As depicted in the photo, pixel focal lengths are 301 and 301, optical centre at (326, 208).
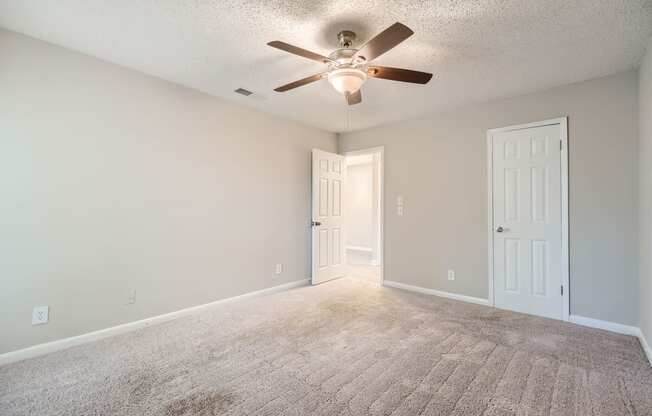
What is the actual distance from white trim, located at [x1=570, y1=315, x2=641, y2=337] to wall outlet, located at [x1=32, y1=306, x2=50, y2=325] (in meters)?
4.88

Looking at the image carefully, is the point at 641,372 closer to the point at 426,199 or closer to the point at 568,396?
the point at 568,396

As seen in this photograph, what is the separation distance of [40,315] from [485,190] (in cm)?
459

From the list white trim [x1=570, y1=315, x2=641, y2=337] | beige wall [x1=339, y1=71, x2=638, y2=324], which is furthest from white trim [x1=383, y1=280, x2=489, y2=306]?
white trim [x1=570, y1=315, x2=641, y2=337]

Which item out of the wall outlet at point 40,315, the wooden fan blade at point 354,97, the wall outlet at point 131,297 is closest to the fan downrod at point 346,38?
the wooden fan blade at point 354,97

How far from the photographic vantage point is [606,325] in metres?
2.93

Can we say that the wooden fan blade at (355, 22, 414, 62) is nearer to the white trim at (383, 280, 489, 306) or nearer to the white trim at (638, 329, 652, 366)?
the white trim at (638, 329, 652, 366)

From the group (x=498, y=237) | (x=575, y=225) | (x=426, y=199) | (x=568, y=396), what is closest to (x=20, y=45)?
(x=426, y=199)

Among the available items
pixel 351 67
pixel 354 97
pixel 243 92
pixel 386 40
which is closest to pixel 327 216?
pixel 243 92

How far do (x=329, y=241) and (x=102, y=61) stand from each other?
3582 millimetres

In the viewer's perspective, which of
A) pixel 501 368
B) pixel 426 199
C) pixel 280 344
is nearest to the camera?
pixel 501 368

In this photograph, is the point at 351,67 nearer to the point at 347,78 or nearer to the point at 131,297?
the point at 347,78

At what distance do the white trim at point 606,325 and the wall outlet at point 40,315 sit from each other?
192 inches

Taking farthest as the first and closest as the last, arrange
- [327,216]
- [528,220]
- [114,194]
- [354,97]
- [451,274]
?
[327,216] → [451,274] → [528,220] → [114,194] → [354,97]

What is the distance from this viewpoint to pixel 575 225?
3.10m
